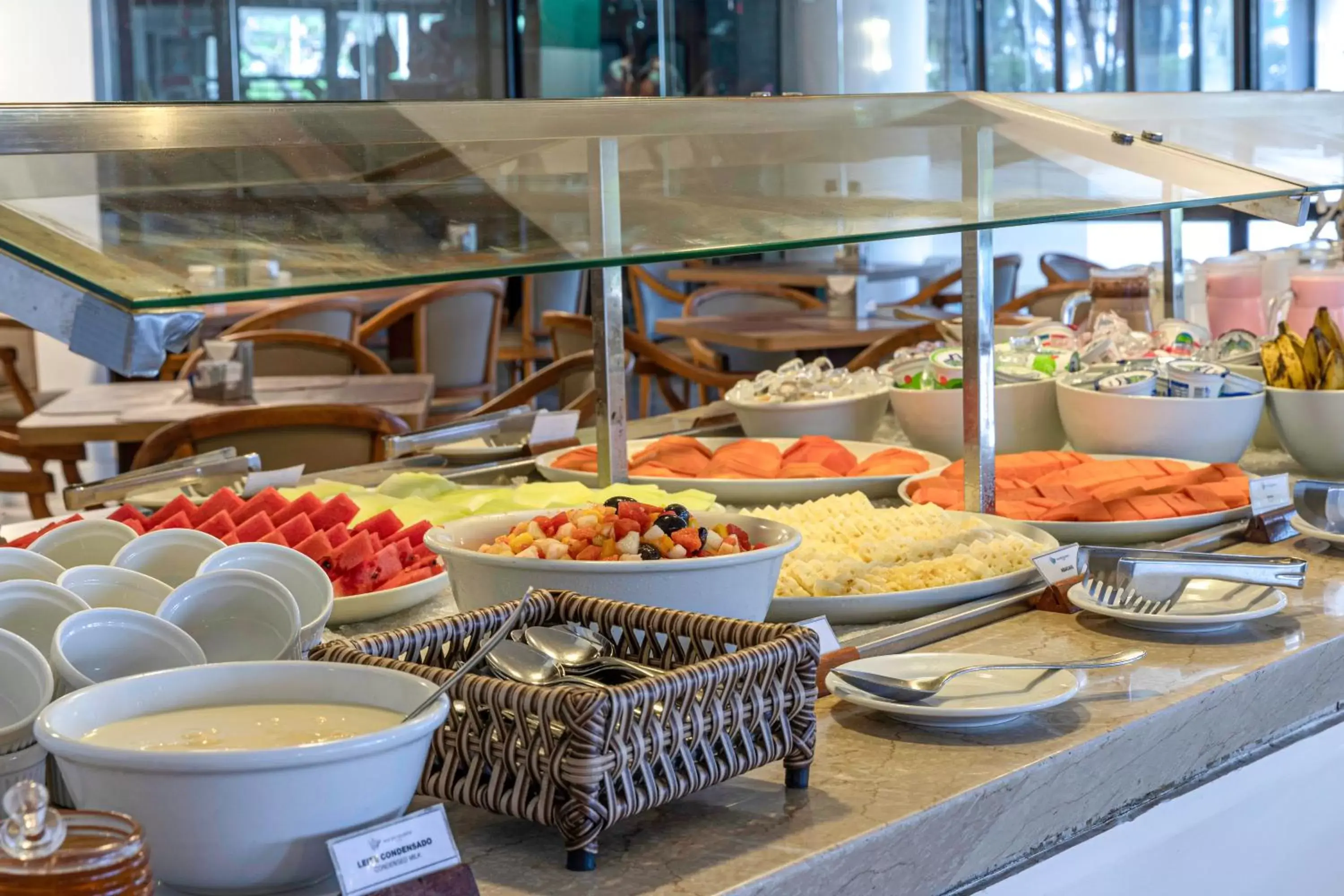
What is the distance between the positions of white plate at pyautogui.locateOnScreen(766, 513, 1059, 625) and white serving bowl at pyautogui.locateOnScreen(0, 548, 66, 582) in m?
0.54

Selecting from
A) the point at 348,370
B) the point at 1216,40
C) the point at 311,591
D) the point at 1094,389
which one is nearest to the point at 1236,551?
the point at 1094,389

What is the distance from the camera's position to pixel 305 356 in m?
4.02

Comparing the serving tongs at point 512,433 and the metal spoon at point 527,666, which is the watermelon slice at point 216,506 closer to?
the serving tongs at point 512,433

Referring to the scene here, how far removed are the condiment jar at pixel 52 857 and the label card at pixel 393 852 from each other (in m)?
0.10

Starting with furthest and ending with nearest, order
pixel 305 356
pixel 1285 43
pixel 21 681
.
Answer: pixel 1285 43 → pixel 305 356 → pixel 21 681

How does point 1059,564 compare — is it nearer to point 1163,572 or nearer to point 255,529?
point 1163,572

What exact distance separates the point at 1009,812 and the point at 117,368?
1.94 feet

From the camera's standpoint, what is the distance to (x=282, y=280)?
0.81m

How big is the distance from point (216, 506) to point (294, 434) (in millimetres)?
1081

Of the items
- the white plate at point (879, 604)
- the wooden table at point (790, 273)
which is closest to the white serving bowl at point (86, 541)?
the white plate at point (879, 604)

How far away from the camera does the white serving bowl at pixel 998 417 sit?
75.8 inches

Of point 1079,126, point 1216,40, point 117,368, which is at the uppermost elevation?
point 1216,40

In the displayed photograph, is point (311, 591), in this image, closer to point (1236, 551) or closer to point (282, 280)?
point (282, 280)

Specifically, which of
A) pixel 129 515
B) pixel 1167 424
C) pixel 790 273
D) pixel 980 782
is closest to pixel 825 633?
pixel 980 782
